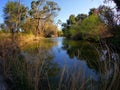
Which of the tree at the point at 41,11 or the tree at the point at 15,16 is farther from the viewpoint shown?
the tree at the point at 41,11

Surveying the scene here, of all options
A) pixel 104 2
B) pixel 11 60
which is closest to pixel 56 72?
pixel 11 60

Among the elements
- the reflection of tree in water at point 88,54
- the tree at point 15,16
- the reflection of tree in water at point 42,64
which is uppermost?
the tree at point 15,16

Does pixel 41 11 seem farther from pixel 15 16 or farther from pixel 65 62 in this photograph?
pixel 65 62

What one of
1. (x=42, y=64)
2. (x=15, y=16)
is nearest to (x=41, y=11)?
(x=15, y=16)

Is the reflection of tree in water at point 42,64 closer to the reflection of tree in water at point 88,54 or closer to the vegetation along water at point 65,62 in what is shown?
the vegetation along water at point 65,62

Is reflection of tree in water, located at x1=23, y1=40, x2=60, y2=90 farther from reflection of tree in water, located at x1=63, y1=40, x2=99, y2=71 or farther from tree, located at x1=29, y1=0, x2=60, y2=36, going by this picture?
tree, located at x1=29, y1=0, x2=60, y2=36

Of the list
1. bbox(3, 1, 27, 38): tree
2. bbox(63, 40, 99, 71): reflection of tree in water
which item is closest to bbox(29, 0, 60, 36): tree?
bbox(3, 1, 27, 38): tree

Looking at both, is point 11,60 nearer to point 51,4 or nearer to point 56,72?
point 56,72

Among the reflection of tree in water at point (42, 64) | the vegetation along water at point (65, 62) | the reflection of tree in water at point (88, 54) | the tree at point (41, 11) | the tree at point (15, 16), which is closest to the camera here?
the vegetation along water at point (65, 62)

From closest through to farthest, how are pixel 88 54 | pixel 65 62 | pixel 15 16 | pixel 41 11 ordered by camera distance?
pixel 65 62 → pixel 88 54 → pixel 15 16 → pixel 41 11

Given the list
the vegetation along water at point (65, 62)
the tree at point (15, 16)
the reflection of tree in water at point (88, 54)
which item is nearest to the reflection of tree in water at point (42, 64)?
the vegetation along water at point (65, 62)

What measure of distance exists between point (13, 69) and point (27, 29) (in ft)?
122

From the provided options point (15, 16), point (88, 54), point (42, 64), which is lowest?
point (88, 54)

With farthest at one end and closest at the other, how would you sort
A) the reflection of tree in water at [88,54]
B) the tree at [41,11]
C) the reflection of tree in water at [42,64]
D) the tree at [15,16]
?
the tree at [41,11] → the tree at [15,16] → the reflection of tree in water at [88,54] → the reflection of tree in water at [42,64]
